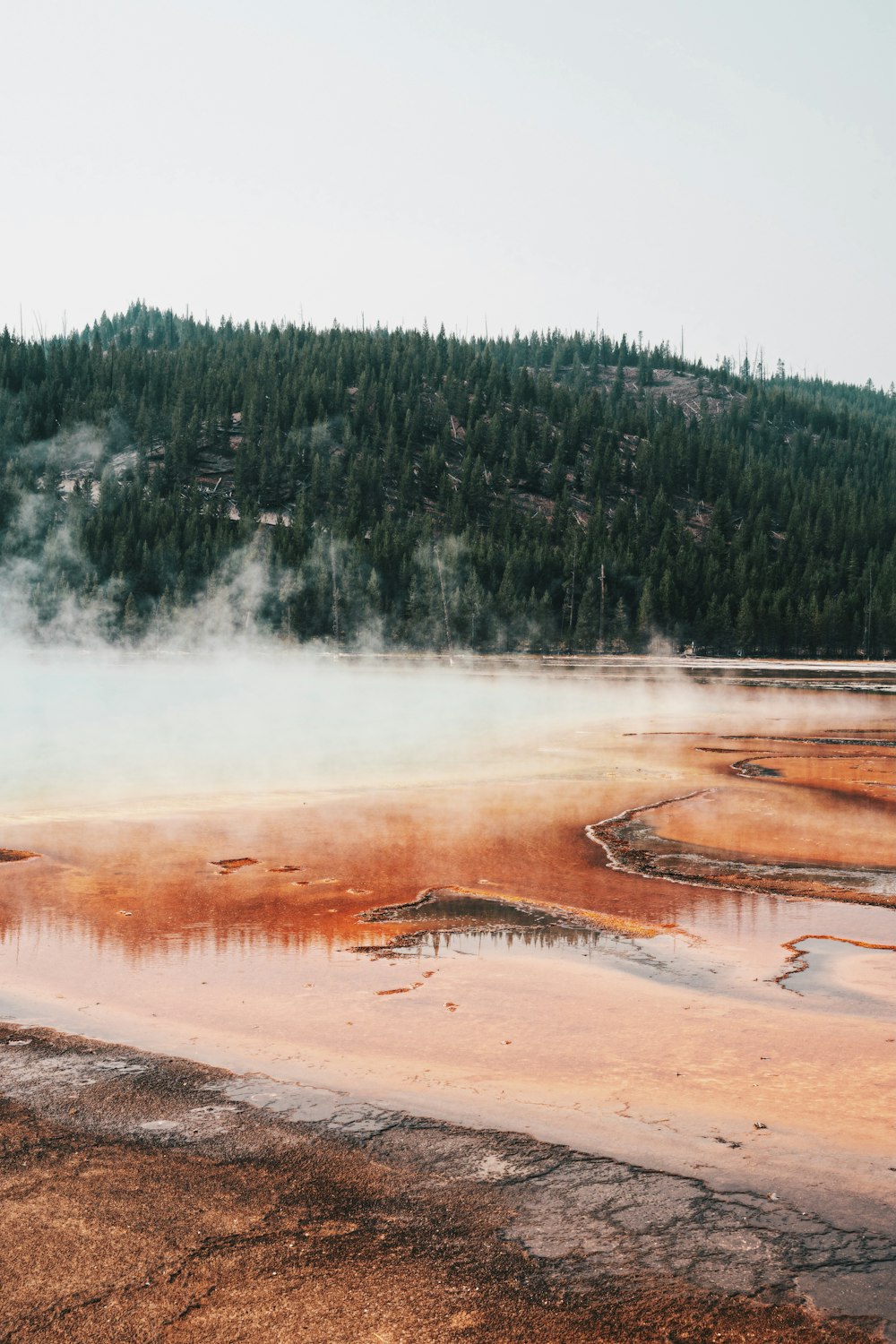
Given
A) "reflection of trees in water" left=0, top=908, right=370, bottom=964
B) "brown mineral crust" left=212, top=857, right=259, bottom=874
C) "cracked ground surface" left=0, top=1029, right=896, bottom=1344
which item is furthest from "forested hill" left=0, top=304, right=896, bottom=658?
"cracked ground surface" left=0, top=1029, right=896, bottom=1344

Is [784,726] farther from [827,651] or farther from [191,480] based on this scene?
[191,480]

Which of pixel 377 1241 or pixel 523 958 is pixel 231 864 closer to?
pixel 523 958

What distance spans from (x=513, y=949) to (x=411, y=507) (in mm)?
118965

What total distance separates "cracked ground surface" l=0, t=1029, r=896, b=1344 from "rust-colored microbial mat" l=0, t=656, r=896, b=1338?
0.20 m

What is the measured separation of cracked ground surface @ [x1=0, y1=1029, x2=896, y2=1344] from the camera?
4.93m

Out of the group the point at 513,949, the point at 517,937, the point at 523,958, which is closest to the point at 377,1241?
the point at 523,958

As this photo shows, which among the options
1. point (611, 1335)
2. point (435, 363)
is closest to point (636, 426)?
point (435, 363)

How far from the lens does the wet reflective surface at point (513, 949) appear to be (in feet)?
24.5

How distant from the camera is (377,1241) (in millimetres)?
5566

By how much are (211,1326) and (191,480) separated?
423 ft

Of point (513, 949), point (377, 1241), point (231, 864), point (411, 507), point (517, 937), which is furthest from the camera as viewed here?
point (411, 507)

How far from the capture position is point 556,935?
11.9m

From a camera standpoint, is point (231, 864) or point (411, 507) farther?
point (411, 507)

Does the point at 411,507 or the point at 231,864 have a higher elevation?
the point at 411,507
